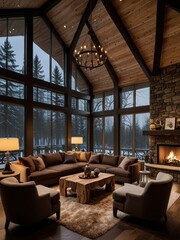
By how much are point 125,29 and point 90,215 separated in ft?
19.3

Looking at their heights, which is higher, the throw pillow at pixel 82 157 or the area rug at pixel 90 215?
the throw pillow at pixel 82 157

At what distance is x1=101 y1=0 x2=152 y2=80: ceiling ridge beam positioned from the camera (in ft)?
19.9

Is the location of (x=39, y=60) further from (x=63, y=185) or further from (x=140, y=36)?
(x=63, y=185)

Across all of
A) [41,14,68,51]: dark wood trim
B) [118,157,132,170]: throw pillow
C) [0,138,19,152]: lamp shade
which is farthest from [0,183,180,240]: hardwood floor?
[41,14,68,51]: dark wood trim

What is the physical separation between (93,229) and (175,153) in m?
4.75

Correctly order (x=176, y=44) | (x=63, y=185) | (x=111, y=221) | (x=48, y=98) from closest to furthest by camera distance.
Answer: (x=111, y=221)
(x=63, y=185)
(x=176, y=44)
(x=48, y=98)

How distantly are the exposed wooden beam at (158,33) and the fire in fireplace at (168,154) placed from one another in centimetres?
279

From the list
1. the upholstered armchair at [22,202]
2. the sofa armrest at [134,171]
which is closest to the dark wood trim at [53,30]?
the sofa armrest at [134,171]

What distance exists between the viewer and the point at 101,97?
31.2ft

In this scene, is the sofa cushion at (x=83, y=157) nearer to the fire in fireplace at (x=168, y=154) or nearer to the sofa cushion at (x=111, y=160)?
the sofa cushion at (x=111, y=160)

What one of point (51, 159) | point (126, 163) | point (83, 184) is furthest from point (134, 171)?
point (51, 159)

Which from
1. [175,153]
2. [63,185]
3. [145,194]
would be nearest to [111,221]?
[145,194]

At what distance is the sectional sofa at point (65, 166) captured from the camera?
5.12 meters

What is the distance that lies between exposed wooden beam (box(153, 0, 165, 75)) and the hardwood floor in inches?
204
